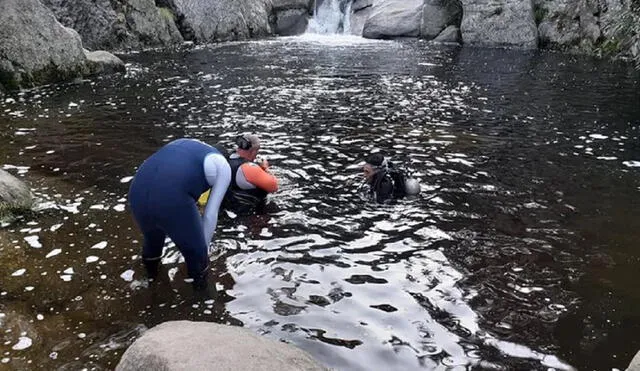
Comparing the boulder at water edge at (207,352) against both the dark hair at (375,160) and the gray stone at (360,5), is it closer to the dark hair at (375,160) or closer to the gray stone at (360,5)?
the dark hair at (375,160)

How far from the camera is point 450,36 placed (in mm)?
40562

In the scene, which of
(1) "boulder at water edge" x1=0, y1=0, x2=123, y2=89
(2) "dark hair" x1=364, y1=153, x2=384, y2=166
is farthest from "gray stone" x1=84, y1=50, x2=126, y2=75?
(2) "dark hair" x1=364, y1=153, x2=384, y2=166

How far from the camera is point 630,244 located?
8.84 m

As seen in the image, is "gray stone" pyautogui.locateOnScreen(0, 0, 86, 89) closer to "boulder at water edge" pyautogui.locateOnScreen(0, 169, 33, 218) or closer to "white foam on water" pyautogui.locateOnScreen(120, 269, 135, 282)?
"boulder at water edge" pyautogui.locateOnScreen(0, 169, 33, 218)

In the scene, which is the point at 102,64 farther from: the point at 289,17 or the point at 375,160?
the point at 289,17

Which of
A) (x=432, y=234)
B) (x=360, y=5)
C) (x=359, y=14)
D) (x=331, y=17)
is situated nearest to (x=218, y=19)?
(x=331, y=17)

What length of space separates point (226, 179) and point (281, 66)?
21.3 metres

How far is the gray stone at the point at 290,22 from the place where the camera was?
45938mm

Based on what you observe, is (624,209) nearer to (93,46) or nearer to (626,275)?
(626,275)

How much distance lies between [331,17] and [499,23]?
49.9 ft

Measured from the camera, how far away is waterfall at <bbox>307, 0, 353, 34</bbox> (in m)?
46.8

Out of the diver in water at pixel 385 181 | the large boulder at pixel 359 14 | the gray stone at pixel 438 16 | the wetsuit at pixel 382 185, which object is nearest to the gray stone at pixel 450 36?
the gray stone at pixel 438 16

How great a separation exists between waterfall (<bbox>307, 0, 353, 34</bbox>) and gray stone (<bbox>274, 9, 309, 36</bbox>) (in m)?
0.76

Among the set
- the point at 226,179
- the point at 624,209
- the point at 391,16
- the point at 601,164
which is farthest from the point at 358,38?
the point at 226,179
